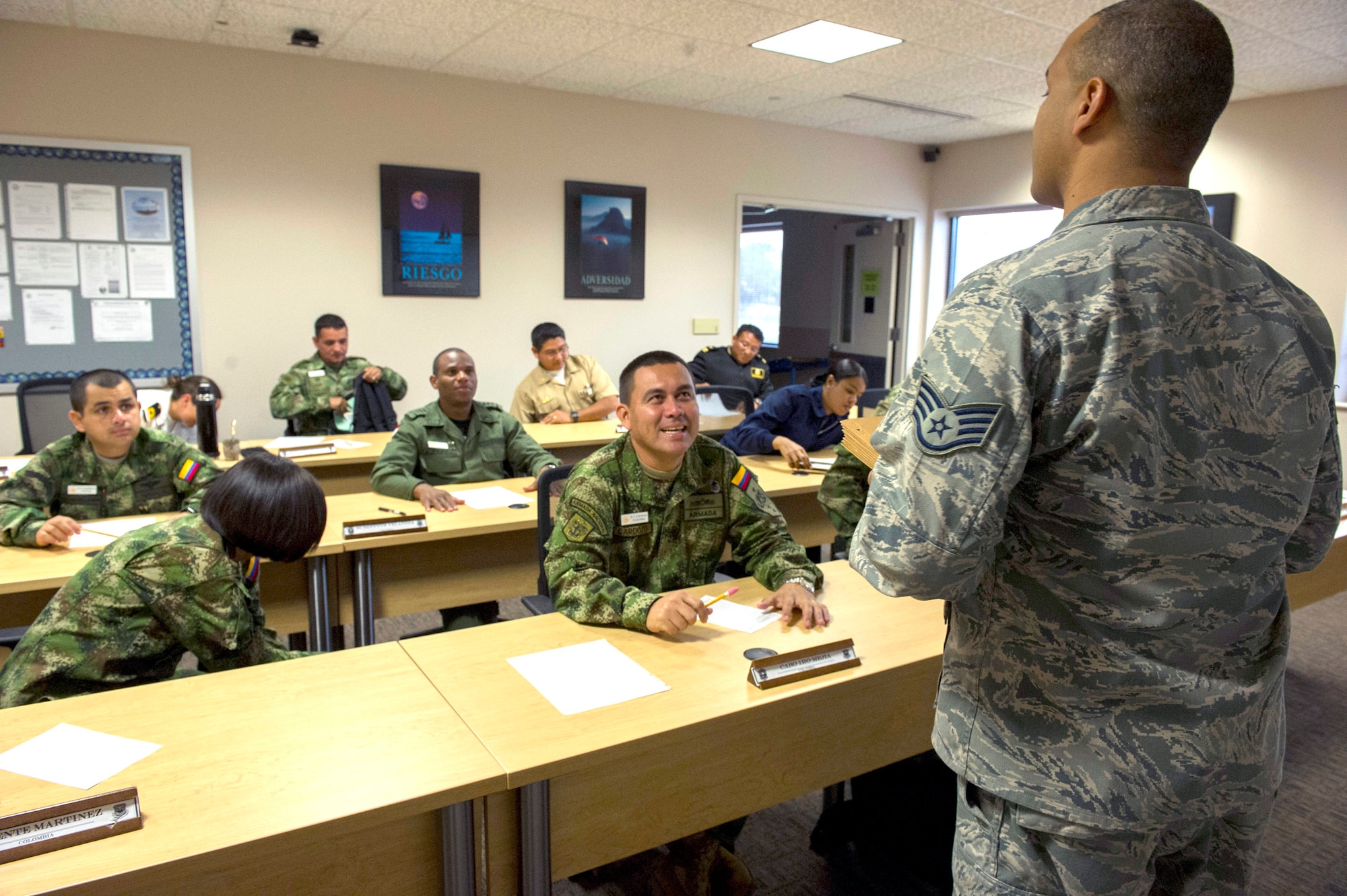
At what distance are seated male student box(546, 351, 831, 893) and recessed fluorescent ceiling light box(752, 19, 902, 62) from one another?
3.06m

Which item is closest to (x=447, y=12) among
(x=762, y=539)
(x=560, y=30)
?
(x=560, y=30)

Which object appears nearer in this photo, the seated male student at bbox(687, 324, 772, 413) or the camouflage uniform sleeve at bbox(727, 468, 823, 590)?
the camouflage uniform sleeve at bbox(727, 468, 823, 590)

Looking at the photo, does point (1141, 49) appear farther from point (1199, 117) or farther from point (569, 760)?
point (569, 760)

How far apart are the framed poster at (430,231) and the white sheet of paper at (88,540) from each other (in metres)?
3.27

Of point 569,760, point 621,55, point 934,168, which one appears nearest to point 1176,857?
point 569,760

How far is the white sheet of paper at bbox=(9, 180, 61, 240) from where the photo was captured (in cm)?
457

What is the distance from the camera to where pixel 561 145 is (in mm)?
6035

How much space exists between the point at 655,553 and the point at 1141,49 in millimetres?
1485

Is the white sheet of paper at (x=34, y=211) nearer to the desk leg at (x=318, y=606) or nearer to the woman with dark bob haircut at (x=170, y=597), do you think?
the desk leg at (x=318, y=606)

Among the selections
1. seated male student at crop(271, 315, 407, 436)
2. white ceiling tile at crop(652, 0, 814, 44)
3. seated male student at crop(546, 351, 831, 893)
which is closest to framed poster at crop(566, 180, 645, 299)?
seated male student at crop(271, 315, 407, 436)

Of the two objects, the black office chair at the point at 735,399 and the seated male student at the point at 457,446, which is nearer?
the seated male student at the point at 457,446

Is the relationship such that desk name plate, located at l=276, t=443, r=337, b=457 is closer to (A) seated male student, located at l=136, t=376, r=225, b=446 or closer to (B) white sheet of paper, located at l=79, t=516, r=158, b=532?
(A) seated male student, located at l=136, t=376, r=225, b=446

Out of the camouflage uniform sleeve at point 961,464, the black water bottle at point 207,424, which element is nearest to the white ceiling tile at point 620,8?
the black water bottle at point 207,424

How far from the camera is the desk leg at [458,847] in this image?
128cm
